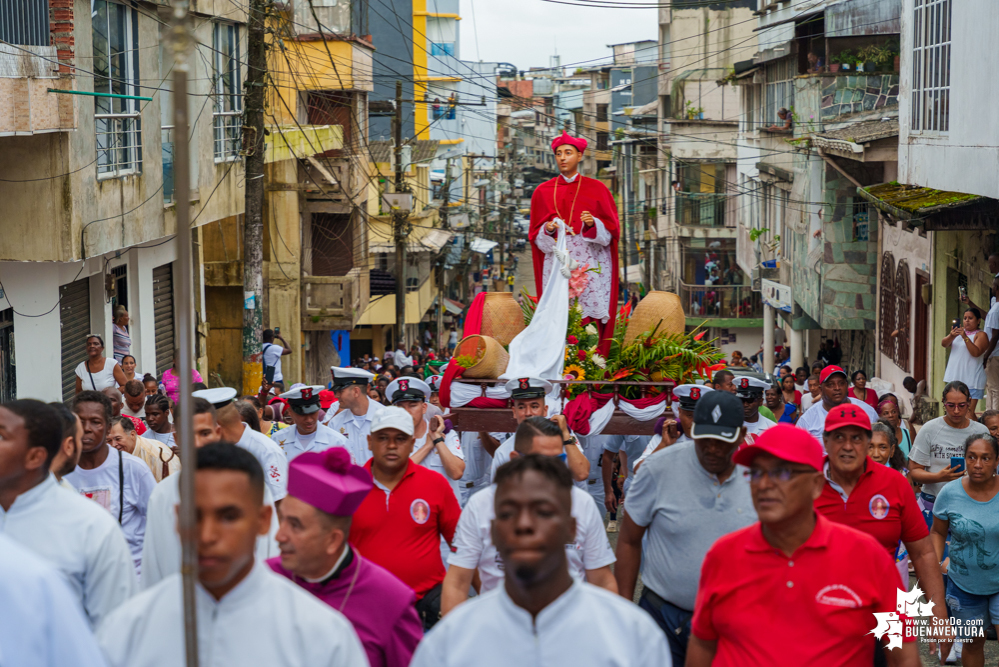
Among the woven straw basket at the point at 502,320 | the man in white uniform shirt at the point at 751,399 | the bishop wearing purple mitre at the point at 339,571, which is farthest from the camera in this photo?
the woven straw basket at the point at 502,320

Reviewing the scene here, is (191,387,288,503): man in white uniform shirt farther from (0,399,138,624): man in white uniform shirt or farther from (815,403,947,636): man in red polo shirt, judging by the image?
(815,403,947,636): man in red polo shirt

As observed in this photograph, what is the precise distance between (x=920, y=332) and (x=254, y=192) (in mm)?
10827

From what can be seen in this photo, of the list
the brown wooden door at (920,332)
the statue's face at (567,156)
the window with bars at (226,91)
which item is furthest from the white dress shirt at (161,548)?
the brown wooden door at (920,332)

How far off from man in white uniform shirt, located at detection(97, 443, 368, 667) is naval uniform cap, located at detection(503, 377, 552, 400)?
16.1ft

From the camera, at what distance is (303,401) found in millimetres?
8086

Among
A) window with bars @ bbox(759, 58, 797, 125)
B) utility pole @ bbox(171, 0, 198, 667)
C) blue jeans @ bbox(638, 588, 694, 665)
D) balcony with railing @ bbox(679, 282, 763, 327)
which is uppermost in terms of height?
window with bars @ bbox(759, 58, 797, 125)

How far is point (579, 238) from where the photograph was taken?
10.5 m

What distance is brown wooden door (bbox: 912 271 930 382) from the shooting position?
18.5 metres

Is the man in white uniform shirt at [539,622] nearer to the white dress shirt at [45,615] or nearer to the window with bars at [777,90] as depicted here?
the white dress shirt at [45,615]

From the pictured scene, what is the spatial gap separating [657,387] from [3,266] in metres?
7.33

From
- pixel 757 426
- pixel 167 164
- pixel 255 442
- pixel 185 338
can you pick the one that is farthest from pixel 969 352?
pixel 185 338

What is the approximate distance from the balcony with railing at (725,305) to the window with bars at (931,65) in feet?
71.5

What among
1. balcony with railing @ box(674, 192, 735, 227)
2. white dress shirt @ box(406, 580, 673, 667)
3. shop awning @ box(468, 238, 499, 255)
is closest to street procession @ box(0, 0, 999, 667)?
white dress shirt @ box(406, 580, 673, 667)

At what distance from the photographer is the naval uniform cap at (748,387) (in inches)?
323
